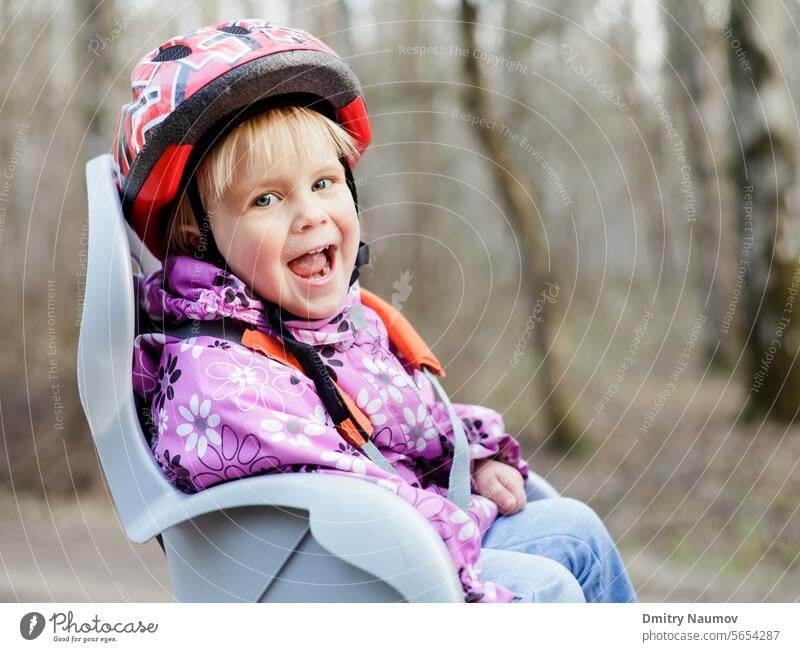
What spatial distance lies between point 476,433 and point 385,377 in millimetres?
216

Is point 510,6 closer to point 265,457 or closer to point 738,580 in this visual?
point 738,580

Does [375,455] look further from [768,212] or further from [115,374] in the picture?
[768,212]

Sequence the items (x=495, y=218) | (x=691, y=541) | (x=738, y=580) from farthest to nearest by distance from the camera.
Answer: (x=495, y=218), (x=691, y=541), (x=738, y=580)

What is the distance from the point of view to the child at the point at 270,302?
1.14 metres

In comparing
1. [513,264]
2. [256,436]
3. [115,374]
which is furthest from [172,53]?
[513,264]

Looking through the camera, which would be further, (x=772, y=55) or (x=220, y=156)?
(x=772, y=55)

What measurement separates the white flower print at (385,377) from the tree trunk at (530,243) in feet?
8.45

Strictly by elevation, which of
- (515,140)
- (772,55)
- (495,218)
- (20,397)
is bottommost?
(20,397)

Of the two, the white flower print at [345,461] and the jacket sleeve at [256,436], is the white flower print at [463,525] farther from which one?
the white flower print at [345,461]

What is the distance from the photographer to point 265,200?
4.05ft

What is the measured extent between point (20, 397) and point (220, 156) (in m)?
4.39

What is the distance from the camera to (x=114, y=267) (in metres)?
1.21

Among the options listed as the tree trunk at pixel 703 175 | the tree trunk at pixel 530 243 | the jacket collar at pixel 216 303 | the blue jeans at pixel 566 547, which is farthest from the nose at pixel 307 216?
the tree trunk at pixel 703 175

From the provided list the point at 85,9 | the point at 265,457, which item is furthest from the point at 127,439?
the point at 85,9
